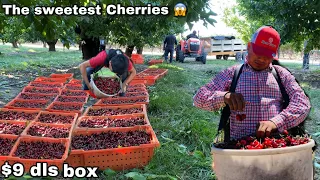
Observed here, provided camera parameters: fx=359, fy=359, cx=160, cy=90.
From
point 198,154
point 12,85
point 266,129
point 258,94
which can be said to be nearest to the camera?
point 266,129

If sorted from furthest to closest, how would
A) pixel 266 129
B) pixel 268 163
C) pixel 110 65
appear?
1. pixel 110 65
2. pixel 266 129
3. pixel 268 163

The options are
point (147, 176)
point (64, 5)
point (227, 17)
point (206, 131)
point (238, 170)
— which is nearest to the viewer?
point (238, 170)

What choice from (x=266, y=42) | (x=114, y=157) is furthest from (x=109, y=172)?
(x=266, y=42)

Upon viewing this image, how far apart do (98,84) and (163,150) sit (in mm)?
2073

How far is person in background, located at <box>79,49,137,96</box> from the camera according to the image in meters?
4.99

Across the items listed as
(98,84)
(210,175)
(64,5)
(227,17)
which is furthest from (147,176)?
(227,17)

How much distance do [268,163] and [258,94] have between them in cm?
67

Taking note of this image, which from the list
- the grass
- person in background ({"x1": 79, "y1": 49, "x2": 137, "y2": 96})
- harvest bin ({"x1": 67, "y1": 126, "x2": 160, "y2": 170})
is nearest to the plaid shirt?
harvest bin ({"x1": 67, "y1": 126, "x2": 160, "y2": 170})

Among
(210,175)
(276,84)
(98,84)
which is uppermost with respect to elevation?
(276,84)

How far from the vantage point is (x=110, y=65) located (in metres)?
5.03

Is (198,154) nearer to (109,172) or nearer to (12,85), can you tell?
(109,172)

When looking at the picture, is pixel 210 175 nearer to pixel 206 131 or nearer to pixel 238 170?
pixel 206 131

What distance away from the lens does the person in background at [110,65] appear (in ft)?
16.4

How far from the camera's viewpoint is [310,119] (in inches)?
227
